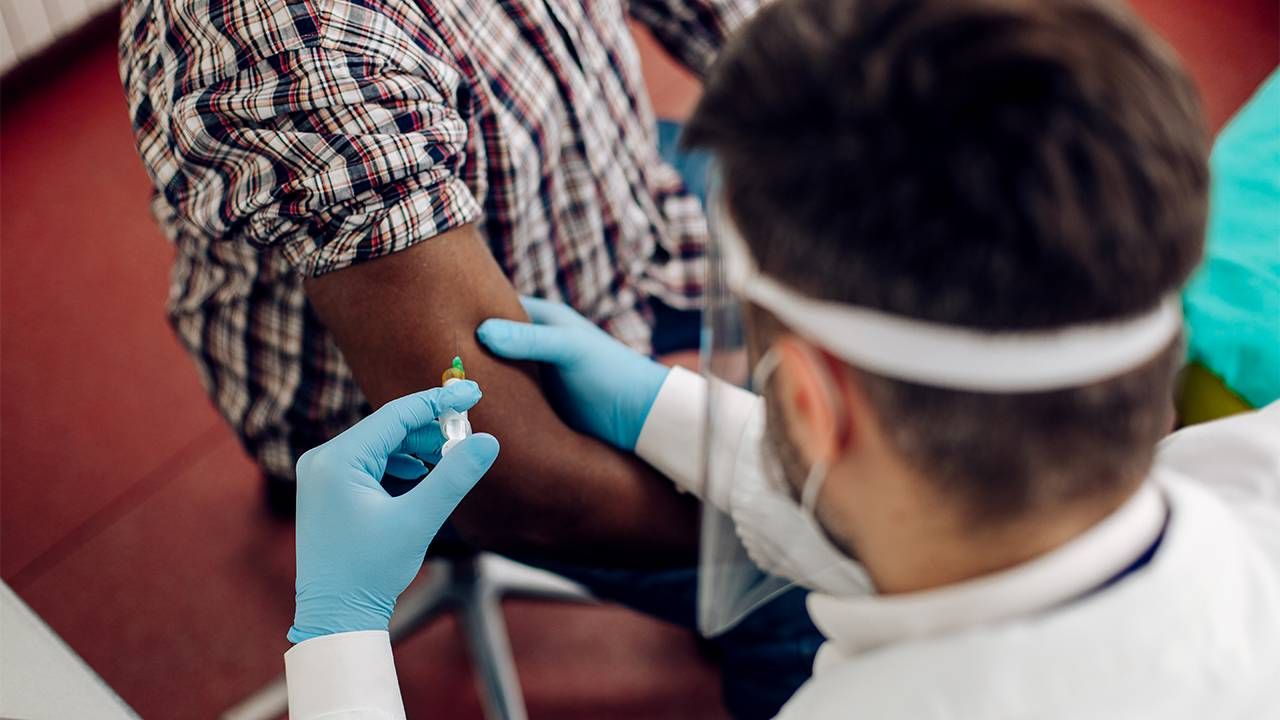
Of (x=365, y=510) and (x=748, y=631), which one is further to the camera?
(x=748, y=631)

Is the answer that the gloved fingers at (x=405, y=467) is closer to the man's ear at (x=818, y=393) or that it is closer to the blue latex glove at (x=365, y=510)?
the blue latex glove at (x=365, y=510)

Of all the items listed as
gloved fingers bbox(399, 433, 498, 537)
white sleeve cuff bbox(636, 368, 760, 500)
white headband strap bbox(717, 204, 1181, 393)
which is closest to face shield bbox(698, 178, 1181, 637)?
white headband strap bbox(717, 204, 1181, 393)

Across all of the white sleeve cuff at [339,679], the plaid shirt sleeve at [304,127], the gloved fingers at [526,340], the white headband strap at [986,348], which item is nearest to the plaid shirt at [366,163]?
the plaid shirt sleeve at [304,127]

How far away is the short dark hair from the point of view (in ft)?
1.70

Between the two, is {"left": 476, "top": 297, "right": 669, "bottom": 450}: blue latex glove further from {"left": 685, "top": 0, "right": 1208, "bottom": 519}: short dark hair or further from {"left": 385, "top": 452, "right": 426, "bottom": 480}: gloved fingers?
{"left": 685, "top": 0, "right": 1208, "bottom": 519}: short dark hair

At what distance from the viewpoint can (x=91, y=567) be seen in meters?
1.72

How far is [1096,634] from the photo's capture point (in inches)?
24.7

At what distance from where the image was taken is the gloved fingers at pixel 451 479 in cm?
91

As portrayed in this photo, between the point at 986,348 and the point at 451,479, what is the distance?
0.53 m

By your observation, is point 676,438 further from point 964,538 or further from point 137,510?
point 137,510

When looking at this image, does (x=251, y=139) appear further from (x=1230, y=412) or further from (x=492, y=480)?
(x=1230, y=412)

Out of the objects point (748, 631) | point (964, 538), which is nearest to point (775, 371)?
point (964, 538)

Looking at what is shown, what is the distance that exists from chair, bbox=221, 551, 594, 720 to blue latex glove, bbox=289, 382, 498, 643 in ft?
1.89

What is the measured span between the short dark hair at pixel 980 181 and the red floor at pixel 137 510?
1146mm
